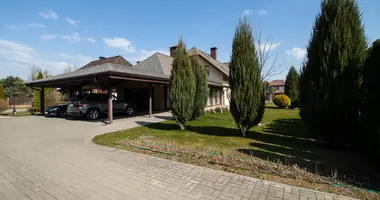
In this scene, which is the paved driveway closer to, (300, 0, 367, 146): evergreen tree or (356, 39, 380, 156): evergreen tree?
(356, 39, 380, 156): evergreen tree

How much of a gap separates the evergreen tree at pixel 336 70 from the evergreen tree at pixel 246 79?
1633 mm

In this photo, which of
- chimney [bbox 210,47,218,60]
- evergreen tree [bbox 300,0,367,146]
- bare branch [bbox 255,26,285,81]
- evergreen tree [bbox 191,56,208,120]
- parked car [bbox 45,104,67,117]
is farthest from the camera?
chimney [bbox 210,47,218,60]

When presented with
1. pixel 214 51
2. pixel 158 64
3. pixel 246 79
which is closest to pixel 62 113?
pixel 158 64

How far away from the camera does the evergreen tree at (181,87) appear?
7730 millimetres

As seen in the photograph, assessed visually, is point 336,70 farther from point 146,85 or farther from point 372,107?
point 146,85

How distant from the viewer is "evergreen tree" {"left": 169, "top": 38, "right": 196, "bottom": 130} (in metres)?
7.73

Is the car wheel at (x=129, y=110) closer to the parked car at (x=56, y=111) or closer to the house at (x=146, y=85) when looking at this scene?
the house at (x=146, y=85)

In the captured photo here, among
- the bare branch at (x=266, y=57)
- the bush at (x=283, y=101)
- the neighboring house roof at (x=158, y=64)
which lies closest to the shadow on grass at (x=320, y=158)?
the bare branch at (x=266, y=57)

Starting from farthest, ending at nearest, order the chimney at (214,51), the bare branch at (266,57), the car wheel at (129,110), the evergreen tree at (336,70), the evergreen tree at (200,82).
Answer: the chimney at (214,51) → the car wheel at (129,110) → the evergreen tree at (200,82) → the bare branch at (266,57) → the evergreen tree at (336,70)

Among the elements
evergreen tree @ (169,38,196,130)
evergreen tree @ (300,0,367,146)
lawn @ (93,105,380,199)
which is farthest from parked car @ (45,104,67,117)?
evergreen tree @ (300,0,367,146)

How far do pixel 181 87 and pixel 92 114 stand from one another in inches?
287

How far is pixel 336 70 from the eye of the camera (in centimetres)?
484

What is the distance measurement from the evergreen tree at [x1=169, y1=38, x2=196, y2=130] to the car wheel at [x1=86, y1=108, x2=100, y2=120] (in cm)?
666

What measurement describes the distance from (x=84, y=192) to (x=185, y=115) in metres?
5.40
